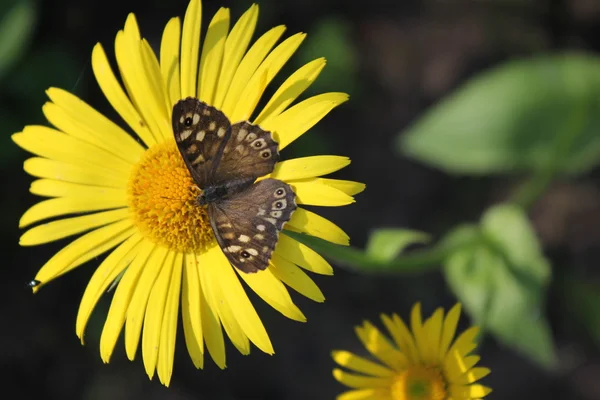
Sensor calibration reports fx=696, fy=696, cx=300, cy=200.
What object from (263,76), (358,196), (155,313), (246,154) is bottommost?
(155,313)

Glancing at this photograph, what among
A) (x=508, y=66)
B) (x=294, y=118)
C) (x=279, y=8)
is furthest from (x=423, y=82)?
(x=294, y=118)

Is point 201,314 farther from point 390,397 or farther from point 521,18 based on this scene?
point 521,18

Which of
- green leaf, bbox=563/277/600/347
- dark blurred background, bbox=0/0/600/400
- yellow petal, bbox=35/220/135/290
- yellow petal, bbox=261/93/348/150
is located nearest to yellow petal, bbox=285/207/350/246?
yellow petal, bbox=261/93/348/150

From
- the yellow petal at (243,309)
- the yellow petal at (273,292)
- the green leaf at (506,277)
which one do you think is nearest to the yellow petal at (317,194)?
the yellow petal at (273,292)

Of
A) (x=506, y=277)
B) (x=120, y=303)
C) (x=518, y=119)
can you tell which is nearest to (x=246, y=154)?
(x=120, y=303)

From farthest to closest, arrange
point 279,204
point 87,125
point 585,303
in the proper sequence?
1. point 585,303
2. point 87,125
3. point 279,204

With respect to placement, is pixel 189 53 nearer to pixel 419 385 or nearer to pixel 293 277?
pixel 293 277

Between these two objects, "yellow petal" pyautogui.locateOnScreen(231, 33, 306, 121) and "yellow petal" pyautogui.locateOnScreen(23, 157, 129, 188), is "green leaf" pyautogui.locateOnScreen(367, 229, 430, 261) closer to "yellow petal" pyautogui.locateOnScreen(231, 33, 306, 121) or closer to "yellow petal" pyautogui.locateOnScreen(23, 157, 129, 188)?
"yellow petal" pyautogui.locateOnScreen(231, 33, 306, 121)
